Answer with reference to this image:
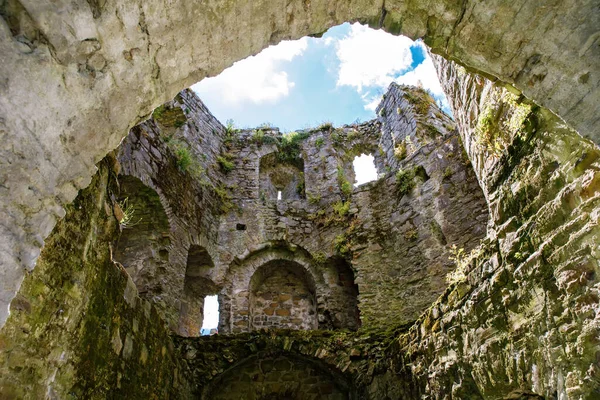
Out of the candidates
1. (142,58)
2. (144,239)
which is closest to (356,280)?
(144,239)

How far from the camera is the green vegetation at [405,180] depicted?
9602 millimetres

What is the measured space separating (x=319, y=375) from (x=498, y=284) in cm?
468

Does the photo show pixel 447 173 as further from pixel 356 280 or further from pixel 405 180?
pixel 356 280

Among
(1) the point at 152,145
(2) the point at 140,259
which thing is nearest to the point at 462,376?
(2) the point at 140,259

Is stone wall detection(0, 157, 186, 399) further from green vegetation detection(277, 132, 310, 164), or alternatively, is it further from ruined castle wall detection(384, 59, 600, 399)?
green vegetation detection(277, 132, 310, 164)

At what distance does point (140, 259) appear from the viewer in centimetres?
809

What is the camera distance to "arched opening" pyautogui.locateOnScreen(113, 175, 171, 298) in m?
7.88

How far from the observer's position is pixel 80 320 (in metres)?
3.14

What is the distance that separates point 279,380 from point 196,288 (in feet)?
12.1

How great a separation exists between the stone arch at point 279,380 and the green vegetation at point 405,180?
4.31m

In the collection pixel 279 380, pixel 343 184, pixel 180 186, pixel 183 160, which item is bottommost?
pixel 279 380

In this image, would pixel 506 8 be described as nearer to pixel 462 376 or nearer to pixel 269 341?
pixel 462 376

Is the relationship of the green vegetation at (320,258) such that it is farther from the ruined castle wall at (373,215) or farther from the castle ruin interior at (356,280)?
the castle ruin interior at (356,280)

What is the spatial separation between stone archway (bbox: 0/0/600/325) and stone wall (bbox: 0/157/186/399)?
3.93 ft
